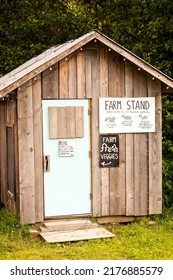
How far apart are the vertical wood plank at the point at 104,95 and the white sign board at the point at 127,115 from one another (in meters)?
0.26

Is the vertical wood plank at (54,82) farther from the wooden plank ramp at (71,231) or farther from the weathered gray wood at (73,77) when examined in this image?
the wooden plank ramp at (71,231)

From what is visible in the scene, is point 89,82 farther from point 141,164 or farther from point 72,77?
point 141,164

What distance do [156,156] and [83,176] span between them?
62.5 inches

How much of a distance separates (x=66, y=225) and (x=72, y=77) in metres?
2.81

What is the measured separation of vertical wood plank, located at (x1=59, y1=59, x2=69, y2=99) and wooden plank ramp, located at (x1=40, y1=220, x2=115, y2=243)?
7.88 ft

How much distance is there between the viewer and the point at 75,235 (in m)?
9.58

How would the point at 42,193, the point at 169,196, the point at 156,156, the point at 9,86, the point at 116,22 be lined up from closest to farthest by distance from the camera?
the point at 9,86 → the point at 42,193 → the point at 156,156 → the point at 169,196 → the point at 116,22

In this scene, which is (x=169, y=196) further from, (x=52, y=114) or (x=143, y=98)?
(x=52, y=114)

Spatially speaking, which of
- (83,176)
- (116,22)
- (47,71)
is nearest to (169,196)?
(83,176)

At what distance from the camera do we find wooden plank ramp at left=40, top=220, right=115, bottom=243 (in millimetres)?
9422

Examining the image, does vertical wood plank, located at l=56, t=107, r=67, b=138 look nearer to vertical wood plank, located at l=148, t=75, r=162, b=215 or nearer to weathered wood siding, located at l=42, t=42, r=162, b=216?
weathered wood siding, located at l=42, t=42, r=162, b=216

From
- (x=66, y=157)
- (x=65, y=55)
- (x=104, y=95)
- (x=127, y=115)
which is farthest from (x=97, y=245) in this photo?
(x=65, y=55)

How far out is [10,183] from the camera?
432 inches

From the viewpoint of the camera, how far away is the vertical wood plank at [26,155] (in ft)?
32.7
